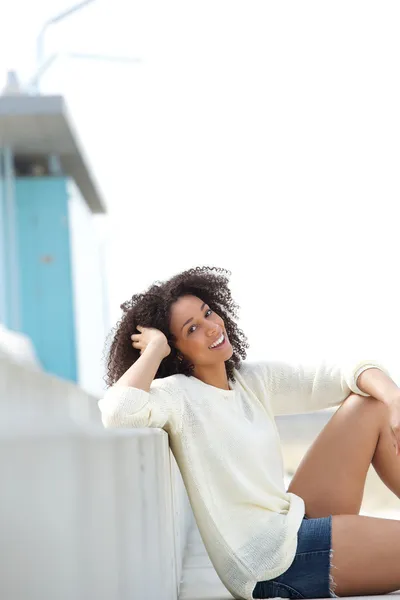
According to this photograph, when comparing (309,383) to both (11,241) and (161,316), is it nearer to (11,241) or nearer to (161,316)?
(161,316)

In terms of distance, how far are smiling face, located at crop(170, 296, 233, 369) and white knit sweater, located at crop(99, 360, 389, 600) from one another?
3.1 inches

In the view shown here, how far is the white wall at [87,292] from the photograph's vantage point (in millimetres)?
8219

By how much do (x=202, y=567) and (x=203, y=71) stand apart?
44.6 feet

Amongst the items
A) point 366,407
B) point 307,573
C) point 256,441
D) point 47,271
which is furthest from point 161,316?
point 47,271

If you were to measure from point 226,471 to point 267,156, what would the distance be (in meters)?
15.6

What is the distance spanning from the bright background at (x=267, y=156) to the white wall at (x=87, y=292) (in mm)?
372

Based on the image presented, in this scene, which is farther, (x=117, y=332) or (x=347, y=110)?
(x=347, y=110)

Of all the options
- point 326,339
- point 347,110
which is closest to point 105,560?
point 326,339

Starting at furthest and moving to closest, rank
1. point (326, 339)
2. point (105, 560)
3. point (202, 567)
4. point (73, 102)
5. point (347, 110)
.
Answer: point (347, 110)
point (326, 339)
point (73, 102)
point (202, 567)
point (105, 560)

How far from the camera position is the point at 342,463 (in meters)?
2.33

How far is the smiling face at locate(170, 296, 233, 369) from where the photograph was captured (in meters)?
2.19

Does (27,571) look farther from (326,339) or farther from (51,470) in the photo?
(326,339)

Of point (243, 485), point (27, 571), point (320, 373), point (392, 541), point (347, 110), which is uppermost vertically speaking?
point (347, 110)

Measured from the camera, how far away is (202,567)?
2721mm
